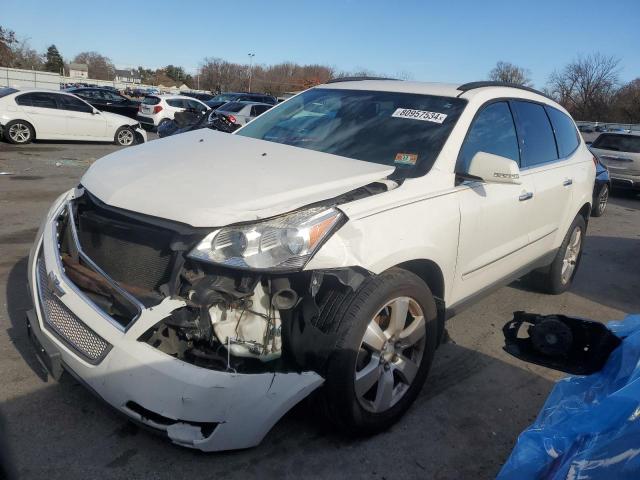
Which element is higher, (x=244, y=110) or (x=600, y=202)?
(x=244, y=110)

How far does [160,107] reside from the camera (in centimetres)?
2067

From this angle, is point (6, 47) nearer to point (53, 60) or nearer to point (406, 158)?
point (53, 60)

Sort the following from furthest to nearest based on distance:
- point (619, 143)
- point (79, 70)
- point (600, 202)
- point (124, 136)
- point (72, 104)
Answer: point (79, 70) < point (124, 136) < point (72, 104) < point (619, 143) < point (600, 202)

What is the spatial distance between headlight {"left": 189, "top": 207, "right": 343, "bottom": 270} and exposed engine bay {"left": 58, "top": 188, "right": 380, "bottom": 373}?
0.15 feet

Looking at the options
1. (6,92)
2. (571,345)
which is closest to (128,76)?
(6,92)

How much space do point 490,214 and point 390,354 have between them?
49.2 inches

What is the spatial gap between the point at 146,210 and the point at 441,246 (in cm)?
158

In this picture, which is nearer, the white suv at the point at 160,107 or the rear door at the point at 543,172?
the rear door at the point at 543,172

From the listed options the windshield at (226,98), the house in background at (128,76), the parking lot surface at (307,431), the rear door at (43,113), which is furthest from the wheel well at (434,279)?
the house in background at (128,76)

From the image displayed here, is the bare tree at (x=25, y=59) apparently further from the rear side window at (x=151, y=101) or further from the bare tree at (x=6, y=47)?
the rear side window at (x=151, y=101)

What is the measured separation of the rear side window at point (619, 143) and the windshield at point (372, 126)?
461 inches

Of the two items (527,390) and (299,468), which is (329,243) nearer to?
(299,468)

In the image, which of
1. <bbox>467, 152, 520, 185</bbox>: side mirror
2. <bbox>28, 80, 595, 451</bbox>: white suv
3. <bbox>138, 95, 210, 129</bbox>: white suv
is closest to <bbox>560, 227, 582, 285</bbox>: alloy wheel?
<bbox>28, 80, 595, 451</bbox>: white suv

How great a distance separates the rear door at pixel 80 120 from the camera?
14711 mm
